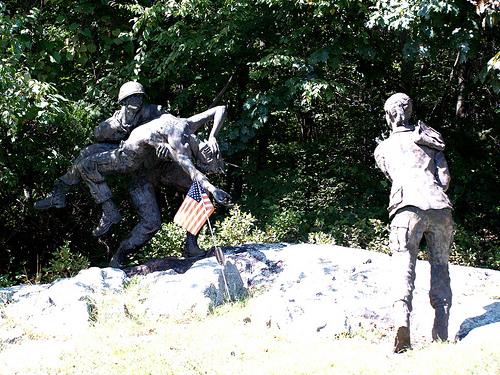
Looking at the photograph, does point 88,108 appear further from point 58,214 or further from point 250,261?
point 250,261

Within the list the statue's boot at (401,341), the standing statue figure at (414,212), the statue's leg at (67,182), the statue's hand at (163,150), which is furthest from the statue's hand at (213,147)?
the statue's boot at (401,341)

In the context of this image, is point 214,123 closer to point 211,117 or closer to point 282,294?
point 211,117

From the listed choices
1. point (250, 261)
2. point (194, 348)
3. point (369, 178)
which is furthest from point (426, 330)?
point (369, 178)

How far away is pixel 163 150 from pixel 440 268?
3.64 meters

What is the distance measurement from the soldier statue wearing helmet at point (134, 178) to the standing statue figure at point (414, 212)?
291 centimetres

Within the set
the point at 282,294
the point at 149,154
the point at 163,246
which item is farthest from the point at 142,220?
the point at 282,294

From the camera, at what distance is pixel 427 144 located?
642 cm

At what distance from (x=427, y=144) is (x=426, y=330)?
5.51 feet

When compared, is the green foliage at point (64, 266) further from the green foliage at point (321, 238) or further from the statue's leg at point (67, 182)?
the green foliage at point (321, 238)

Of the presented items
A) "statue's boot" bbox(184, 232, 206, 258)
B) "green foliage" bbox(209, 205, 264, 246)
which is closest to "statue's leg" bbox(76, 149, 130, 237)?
"statue's boot" bbox(184, 232, 206, 258)

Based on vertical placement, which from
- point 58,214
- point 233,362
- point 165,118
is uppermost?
point 165,118

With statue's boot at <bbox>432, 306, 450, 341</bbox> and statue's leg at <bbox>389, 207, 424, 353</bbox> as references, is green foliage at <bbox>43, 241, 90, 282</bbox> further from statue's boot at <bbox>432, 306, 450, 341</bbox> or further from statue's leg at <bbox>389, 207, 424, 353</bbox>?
statue's boot at <bbox>432, 306, 450, 341</bbox>

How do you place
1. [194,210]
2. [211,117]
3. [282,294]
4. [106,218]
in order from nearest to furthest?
[282,294], [194,210], [106,218], [211,117]

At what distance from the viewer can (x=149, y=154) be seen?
8766 millimetres
